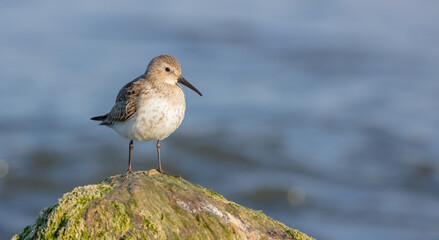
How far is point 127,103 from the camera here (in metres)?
8.00

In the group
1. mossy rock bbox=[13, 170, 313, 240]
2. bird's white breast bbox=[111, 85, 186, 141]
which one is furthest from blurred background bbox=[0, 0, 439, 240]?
mossy rock bbox=[13, 170, 313, 240]

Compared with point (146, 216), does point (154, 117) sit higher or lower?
higher

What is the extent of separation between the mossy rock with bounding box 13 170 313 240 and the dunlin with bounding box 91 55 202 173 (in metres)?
1.79

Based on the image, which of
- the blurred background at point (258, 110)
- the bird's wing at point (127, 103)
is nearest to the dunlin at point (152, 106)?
the bird's wing at point (127, 103)

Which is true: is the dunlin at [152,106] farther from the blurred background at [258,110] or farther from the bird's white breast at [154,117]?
the blurred background at [258,110]

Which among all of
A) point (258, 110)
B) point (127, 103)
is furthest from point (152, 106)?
point (258, 110)

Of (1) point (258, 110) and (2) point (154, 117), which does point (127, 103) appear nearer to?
(2) point (154, 117)

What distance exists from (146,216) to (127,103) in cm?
322

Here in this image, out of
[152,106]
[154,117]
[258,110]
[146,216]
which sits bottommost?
[146,216]

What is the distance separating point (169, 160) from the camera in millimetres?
18031

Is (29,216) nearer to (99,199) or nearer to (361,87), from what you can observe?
(99,199)

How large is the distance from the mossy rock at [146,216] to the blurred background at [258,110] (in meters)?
8.65

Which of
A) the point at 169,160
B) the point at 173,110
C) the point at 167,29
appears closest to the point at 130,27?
the point at 167,29

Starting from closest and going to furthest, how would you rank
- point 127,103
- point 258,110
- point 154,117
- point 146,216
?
point 146,216
point 154,117
point 127,103
point 258,110
